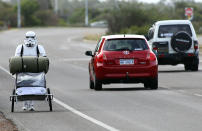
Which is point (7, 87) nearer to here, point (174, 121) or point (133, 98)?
point (133, 98)

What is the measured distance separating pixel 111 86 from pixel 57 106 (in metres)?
6.11

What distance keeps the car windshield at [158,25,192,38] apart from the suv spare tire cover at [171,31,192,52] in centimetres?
41

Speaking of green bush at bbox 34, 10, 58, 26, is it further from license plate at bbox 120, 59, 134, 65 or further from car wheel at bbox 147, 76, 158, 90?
license plate at bbox 120, 59, 134, 65

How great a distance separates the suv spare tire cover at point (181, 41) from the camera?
1105 inches

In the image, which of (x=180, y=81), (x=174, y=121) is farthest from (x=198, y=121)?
(x=180, y=81)

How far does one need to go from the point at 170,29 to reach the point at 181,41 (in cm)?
86

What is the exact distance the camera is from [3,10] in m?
147

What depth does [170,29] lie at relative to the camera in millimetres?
29094

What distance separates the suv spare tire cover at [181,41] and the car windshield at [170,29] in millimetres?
411

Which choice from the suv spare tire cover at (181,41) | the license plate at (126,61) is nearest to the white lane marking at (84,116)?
A: the license plate at (126,61)

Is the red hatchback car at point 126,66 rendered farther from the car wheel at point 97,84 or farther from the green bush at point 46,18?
the green bush at point 46,18

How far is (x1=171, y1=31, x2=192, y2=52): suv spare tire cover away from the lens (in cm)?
2807

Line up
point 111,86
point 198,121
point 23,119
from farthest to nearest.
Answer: point 111,86 → point 23,119 → point 198,121

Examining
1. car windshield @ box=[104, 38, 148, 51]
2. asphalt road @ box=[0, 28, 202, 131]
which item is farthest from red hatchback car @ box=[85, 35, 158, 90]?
asphalt road @ box=[0, 28, 202, 131]
